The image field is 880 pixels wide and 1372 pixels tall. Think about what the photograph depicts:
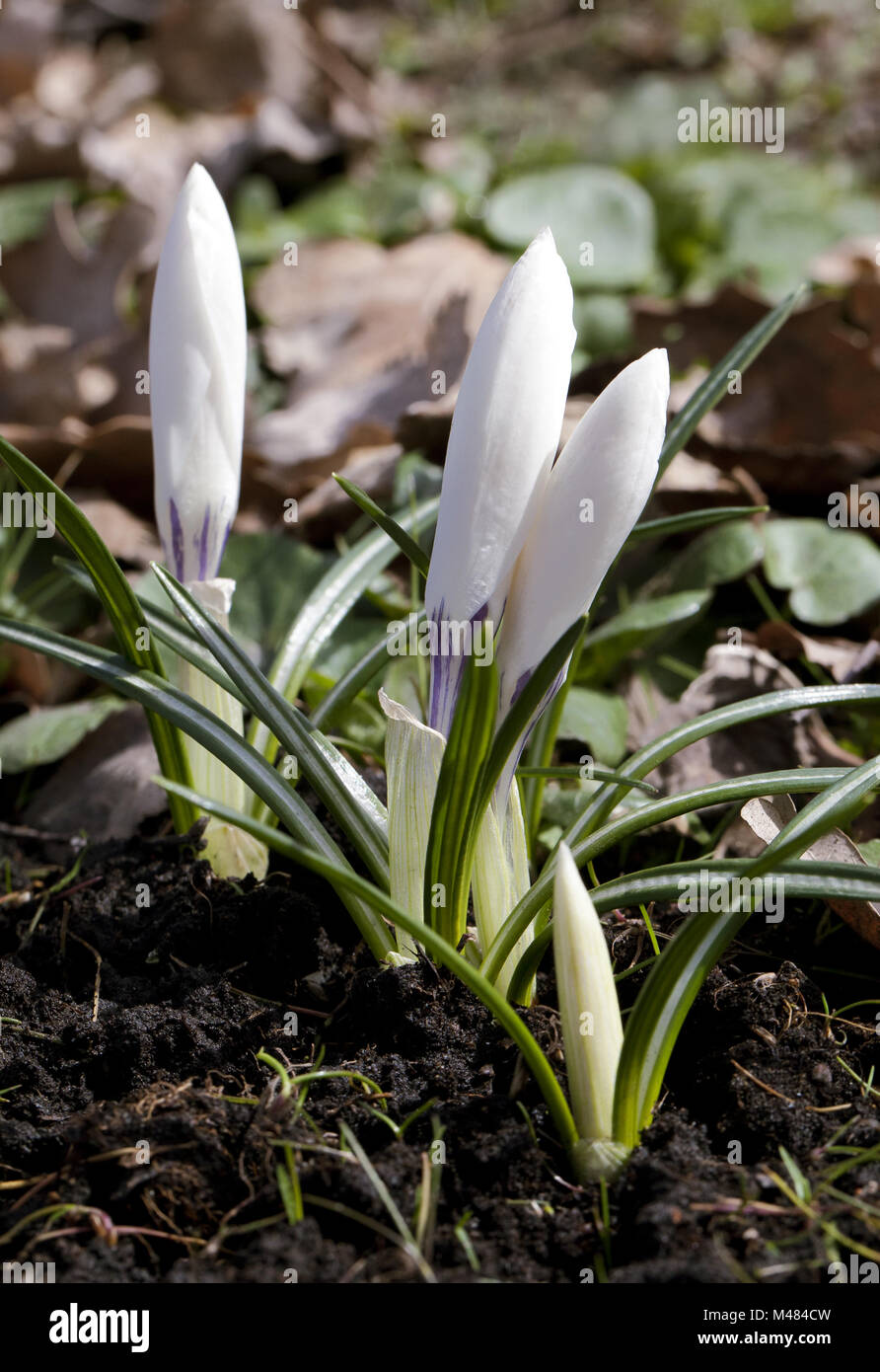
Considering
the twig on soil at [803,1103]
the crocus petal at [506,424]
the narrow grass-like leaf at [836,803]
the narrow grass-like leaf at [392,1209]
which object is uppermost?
the crocus petal at [506,424]

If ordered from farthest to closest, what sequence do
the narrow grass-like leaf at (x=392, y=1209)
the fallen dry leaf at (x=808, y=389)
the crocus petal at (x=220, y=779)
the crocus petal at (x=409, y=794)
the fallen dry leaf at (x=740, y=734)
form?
the fallen dry leaf at (x=808, y=389) < the fallen dry leaf at (x=740, y=734) < the crocus petal at (x=220, y=779) < the crocus petal at (x=409, y=794) < the narrow grass-like leaf at (x=392, y=1209)

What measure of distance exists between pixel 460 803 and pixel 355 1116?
33 centimetres

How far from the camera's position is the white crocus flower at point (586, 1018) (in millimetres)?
1090

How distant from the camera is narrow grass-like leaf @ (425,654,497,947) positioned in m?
1.14

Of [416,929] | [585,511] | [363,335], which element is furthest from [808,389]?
[416,929]

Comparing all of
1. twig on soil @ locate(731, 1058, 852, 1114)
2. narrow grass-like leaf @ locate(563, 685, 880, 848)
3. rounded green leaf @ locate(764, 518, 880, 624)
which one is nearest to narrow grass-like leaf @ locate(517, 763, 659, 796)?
narrow grass-like leaf @ locate(563, 685, 880, 848)

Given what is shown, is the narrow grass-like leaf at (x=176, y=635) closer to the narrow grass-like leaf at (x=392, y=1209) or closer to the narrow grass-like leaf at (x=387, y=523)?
the narrow grass-like leaf at (x=387, y=523)

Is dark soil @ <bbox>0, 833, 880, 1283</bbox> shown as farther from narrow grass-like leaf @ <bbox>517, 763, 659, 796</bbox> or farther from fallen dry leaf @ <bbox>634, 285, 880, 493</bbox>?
fallen dry leaf @ <bbox>634, 285, 880, 493</bbox>

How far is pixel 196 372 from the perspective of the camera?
1.43 metres

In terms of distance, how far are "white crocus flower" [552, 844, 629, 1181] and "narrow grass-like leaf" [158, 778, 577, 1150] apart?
25 millimetres

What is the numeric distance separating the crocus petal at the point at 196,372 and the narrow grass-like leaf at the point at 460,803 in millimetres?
467

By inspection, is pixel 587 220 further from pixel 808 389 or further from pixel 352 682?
pixel 352 682

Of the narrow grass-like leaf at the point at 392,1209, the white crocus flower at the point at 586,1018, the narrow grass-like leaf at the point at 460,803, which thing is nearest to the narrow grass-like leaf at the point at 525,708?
the narrow grass-like leaf at the point at 460,803

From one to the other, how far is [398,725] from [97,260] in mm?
2414
